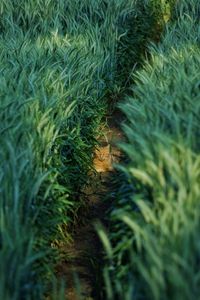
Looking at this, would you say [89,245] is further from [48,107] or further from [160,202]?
[160,202]

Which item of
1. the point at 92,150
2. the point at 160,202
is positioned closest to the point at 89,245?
the point at 92,150

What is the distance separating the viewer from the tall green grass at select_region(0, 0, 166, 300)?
7.34 feet

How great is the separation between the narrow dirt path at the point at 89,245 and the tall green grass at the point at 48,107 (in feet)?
0.38

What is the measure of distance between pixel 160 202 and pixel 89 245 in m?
1.27

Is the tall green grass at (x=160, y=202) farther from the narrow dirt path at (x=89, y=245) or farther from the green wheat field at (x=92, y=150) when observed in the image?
the narrow dirt path at (x=89, y=245)

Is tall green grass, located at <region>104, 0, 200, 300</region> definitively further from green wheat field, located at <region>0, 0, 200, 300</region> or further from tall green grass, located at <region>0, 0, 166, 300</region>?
tall green grass, located at <region>0, 0, 166, 300</region>

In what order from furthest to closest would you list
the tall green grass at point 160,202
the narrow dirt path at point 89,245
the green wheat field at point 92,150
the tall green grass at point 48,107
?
the narrow dirt path at point 89,245
the tall green grass at point 48,107
the green wheat field at point 92,150
the tall green grass at point 160,202

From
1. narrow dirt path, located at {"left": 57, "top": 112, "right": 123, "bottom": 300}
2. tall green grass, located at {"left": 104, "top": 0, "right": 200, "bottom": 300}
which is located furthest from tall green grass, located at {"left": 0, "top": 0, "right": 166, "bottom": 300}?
tall green grass, located at {"left": 104, "top": 0, "right": 200, "bottom": 300}

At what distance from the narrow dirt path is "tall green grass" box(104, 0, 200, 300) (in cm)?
A: 25

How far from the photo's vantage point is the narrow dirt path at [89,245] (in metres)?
2.86

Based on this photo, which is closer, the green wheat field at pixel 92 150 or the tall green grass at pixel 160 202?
the tall green grass at pixel 160 202

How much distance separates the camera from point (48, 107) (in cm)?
320

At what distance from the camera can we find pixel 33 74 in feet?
11.8

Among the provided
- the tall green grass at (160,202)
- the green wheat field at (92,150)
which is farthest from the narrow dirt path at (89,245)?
the tall green grass at (160,202)
